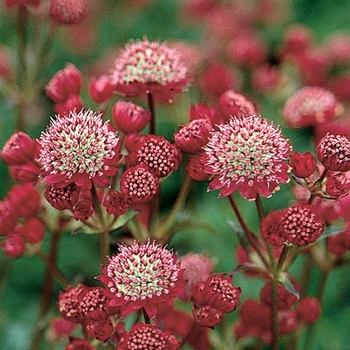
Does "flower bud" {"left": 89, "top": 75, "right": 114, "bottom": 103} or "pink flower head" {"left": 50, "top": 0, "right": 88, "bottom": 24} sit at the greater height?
"pink flower head" {"left": 50, "top": 0, "right": 88, "bottom": 24}

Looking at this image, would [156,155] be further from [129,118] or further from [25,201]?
[25,201]

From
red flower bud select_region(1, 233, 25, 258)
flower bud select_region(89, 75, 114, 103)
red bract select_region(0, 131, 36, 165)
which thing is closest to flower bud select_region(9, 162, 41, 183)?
red bract select_region(0, 131, 36, 165)

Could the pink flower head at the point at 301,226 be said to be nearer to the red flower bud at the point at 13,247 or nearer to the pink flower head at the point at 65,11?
the red flower bud at the point at 13,247

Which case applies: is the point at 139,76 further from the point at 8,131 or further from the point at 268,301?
the point at 8,131

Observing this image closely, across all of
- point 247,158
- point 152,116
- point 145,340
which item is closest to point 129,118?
point 152,116

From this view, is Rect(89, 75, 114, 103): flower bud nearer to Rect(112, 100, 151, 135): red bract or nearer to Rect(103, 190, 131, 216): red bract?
Rect(112, 100, 151, 135): red bract

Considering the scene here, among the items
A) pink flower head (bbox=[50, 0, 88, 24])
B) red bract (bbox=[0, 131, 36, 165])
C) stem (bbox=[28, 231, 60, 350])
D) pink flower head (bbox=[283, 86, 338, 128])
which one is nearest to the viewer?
red bract (bbox=[0, 131, 36, 165])
